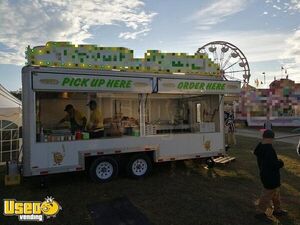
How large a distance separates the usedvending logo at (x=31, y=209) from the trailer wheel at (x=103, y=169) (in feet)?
5.07

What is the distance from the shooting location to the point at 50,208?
20.8 feet

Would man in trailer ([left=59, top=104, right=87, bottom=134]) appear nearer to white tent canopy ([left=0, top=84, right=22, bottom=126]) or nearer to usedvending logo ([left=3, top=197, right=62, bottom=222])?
white tent canopy ([left=0, top=84, right=22, bottom=126])

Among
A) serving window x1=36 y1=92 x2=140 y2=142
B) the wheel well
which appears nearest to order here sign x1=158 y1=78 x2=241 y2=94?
serving window x1=36 y1=92 x2=140 y2=142

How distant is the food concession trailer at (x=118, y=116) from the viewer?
292 inches

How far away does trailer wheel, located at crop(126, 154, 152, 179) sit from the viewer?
8.68m

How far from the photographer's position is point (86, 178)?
8820 millimetres

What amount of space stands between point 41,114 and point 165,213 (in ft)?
17.0

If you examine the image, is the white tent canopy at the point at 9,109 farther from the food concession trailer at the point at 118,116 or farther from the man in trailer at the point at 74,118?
the man in trailer at the point at 74,118

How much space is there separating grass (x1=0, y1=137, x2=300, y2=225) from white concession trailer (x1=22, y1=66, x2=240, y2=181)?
564 mm

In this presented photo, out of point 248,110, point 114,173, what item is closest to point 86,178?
point 114,173

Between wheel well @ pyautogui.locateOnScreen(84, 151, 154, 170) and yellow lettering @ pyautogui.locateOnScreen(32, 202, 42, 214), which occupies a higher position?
wheel well @ pyautogui.locateOnScreen(84, 151, 154, 170)

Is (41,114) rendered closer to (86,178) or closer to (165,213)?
(86,178)

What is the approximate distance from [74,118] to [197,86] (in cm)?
382

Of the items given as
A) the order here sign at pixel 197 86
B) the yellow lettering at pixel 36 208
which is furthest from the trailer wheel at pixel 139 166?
the yellow lettering at pixel 36 208
